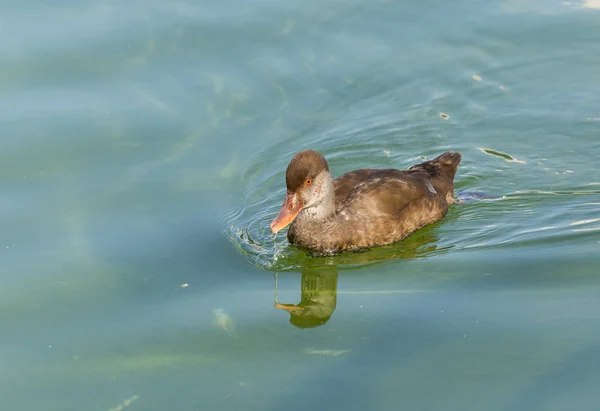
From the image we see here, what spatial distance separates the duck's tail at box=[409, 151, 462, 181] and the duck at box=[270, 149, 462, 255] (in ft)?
0.75

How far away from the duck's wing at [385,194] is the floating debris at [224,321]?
2162 millimetres

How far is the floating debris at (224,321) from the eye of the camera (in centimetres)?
766

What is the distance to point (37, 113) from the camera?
11250 millimetres

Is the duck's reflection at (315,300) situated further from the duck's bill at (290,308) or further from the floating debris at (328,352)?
the floating debris at (328,352)

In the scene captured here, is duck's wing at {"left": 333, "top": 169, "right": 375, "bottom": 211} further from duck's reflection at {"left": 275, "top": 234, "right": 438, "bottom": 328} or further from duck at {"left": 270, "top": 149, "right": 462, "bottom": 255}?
duck's reflection at {"left": 275, "top": 234, "right": 438, "bottom": 328}

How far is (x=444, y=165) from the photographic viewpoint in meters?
10.5

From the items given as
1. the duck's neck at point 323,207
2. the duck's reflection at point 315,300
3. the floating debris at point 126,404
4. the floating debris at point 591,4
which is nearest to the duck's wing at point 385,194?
the duck's neck at point 323,207

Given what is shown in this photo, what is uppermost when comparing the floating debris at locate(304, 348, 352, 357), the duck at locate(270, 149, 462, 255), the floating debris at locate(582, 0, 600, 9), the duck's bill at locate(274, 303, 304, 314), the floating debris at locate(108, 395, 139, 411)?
A: the floating debris at locate(582, 0, 600, 9)

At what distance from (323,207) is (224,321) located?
6.79ft

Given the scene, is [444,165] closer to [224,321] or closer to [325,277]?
[325,277]

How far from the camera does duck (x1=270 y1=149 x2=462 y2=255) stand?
9117 millimetres

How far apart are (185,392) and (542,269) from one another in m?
3.49

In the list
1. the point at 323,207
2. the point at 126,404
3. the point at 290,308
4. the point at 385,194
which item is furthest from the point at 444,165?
the point at 126,404

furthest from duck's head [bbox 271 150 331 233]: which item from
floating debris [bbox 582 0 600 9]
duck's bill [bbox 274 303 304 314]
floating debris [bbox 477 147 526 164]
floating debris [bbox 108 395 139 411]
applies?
floating debris [bbox 582 0 600 9]
